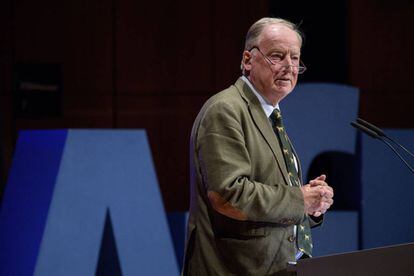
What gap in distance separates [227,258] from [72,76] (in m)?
3.80

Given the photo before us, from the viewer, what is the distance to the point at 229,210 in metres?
2.14

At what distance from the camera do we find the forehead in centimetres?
239

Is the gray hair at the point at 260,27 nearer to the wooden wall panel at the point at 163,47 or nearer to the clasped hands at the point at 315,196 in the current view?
the clasped hands at the point at 315,196

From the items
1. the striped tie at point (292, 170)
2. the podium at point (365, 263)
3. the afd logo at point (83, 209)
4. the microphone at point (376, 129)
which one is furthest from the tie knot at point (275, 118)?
the afd logo at point (83, 209)

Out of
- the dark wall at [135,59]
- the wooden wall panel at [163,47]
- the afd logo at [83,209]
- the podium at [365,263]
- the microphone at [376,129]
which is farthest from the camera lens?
the wooden wall panel at [163,47]

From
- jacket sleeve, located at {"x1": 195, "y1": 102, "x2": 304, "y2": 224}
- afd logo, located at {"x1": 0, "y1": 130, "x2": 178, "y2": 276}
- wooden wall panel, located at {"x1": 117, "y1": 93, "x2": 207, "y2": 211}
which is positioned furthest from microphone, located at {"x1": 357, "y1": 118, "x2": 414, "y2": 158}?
wooden wall panel, located at {"x1": 117, "y1": 93, "x2": 207, "y2": 211}

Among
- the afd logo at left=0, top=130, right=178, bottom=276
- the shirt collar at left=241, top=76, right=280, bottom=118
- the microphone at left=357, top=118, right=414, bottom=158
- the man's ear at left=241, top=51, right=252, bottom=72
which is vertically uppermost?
the man's ear at left=241, top=51, right=252, bottom=72

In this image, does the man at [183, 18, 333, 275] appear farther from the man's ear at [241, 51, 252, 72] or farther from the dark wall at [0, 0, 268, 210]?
the dark wall at [0, 0, 268, 210]

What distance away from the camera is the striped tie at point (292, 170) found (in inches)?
91.1

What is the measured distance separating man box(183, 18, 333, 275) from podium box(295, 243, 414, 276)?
8.3 inches

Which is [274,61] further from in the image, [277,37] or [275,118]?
[275,118]

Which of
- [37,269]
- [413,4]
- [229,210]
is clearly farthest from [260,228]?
[413,4]

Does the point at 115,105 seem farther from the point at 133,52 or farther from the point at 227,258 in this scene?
the point at 227,258

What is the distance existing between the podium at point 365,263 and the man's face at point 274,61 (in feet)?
2.00
